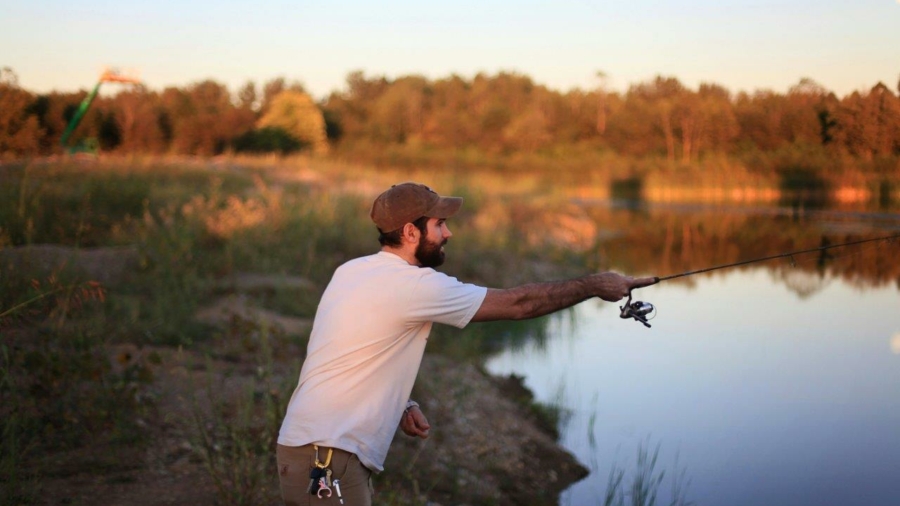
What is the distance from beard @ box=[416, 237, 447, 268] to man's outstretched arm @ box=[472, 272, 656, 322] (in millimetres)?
274

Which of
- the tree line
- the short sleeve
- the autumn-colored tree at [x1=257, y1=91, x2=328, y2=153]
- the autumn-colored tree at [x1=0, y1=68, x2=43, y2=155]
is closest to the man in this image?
the short sleeve

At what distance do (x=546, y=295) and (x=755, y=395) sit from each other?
723 centimetres

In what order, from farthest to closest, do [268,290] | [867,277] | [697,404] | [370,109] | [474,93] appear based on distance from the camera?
[474,93] < [370,109] < [268,290] < [697,404] < [867,277]

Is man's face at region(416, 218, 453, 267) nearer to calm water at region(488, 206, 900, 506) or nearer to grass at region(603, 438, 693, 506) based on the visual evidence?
calm water at region(488, 206, 900, 506)

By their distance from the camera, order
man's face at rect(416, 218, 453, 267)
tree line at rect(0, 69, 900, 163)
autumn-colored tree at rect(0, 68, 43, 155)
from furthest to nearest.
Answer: autumn-colored tree at rect(0, 68, 43, 155), tree line at rect(0, 69, 900, 163), man's face at rect(416, 218, 453, 267)

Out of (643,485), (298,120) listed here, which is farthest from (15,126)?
(298,120)

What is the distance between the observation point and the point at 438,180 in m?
27.5

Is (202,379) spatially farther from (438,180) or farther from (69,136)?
(69,136)

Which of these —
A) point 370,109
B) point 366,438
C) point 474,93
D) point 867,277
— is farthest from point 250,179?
point 474,93

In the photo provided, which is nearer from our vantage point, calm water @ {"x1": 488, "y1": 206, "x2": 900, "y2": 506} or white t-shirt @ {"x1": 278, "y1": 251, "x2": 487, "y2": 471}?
white t-shirt @ {"x1": 278, "y1": 251, "x2": 487, "y2": 471}

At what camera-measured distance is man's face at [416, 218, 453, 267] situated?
3.79 m

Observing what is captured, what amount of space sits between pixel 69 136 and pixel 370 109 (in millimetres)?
27766

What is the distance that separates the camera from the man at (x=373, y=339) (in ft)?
11.6

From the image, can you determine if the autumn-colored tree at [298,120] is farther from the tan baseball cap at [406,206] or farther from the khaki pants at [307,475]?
the khaki pants at [307,475]
